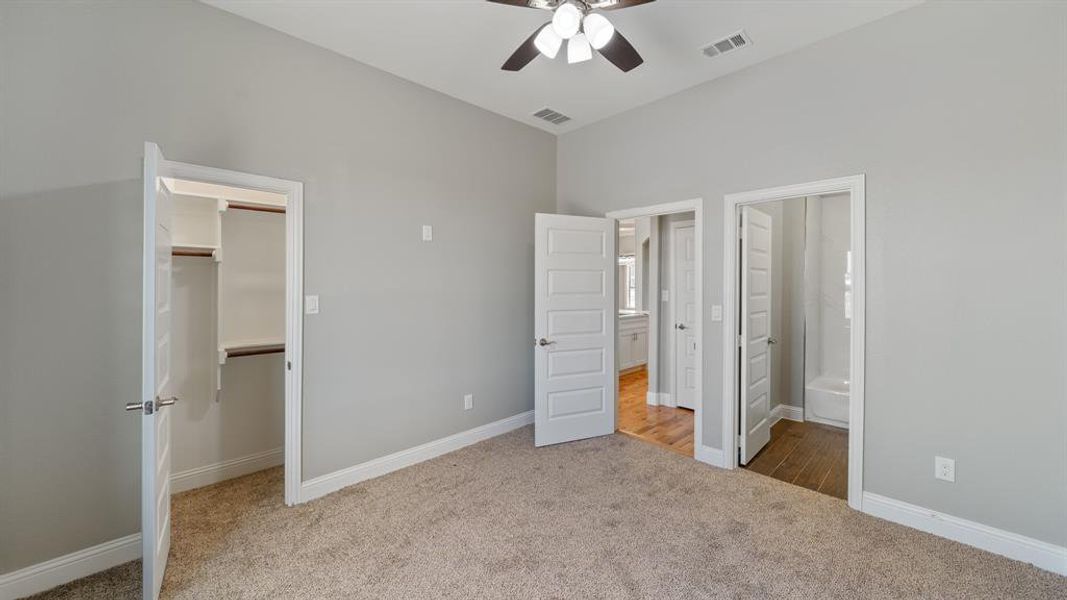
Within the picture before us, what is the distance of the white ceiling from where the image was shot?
2.43 meters

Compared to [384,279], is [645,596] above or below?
below

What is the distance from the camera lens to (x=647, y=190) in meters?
3.75

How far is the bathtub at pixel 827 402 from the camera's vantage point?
13.9ft

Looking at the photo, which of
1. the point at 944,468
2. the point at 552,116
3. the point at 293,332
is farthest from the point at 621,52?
the point at 944,468

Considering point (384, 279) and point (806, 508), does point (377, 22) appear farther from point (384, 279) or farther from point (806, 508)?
point (806, 508)

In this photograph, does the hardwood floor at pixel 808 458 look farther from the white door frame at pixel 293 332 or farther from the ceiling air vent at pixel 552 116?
Answer: the ceiling air vent at pixel 552 116

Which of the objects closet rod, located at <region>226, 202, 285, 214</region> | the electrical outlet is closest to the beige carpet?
the electrical outlet

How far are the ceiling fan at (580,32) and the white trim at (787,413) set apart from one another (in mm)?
3954

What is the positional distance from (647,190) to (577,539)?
281cm

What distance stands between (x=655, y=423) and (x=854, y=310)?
7.49 ft

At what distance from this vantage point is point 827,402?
4.35 meters

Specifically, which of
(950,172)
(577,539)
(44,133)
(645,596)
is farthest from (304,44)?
(950,172)

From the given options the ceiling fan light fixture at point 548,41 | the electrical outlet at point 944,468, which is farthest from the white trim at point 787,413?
the ceiling fan light fixture at point 548,41

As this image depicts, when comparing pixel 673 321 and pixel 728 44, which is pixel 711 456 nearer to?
pixel 673 321
